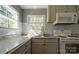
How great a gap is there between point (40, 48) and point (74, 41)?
1.51ft

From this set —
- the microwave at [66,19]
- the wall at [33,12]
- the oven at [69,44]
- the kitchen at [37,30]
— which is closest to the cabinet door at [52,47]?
the kitchen at [37,30]

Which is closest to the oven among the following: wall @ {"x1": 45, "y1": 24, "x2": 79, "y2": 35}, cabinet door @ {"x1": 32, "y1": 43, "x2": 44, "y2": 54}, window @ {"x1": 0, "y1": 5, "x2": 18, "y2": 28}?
wall @ {"x1": 45, "y1": 24, "x2": 79, "y2": 35}

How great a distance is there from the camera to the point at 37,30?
1.48 meters

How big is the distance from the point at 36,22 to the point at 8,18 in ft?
1.22

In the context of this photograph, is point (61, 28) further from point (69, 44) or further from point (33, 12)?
point (33, 12)

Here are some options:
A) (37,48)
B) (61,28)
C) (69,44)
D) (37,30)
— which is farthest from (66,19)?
(37,48)

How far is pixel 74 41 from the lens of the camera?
1.53m

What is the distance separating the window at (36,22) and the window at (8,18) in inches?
6.1

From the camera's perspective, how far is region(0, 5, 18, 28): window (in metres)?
1.40

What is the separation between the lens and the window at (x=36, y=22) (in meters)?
1.38

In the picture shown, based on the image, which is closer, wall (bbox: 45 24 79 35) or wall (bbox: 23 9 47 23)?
wall (bbox: 23 9 47 23)

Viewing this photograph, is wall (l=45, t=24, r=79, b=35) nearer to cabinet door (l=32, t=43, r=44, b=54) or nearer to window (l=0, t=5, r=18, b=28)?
cabinet door (l=32, t=43, r=44, b=54)
